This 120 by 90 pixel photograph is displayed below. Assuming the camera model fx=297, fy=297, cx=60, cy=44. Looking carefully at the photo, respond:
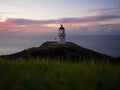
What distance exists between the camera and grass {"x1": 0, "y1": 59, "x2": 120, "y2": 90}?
635 cm

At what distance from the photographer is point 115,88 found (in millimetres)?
6793

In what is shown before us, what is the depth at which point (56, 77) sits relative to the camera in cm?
691

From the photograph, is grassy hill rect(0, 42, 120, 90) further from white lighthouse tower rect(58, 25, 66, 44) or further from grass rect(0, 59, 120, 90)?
white lighthouse tower rect(58, 25, 66, 44)

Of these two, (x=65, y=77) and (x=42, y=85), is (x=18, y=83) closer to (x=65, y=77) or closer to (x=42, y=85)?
(x=42, y=85)

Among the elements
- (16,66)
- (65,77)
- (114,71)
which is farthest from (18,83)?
(114,71)

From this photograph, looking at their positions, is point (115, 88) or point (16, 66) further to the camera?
point (16, 66)

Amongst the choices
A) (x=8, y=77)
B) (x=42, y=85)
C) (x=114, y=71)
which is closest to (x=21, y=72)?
(x=8, y=77)

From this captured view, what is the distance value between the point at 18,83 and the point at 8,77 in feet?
1.58

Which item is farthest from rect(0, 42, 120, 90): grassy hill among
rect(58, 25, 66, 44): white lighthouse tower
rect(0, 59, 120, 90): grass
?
rect(58, 25, 66, 44): white lighthouse tower

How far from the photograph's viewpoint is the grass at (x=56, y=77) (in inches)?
250

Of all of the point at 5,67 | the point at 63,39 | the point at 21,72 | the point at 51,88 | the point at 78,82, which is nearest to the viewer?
the point at 51,88

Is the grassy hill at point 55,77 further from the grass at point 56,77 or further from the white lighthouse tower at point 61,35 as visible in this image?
the white lighthouse tower at point 61,35

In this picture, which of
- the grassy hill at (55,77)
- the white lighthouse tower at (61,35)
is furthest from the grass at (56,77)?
the white lighthouse tower at (61,35)

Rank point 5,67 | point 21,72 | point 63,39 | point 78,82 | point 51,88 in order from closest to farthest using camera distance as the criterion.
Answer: point 51,88 < point 78,82 < point 21,72 < point 5,67 < point 63,39
